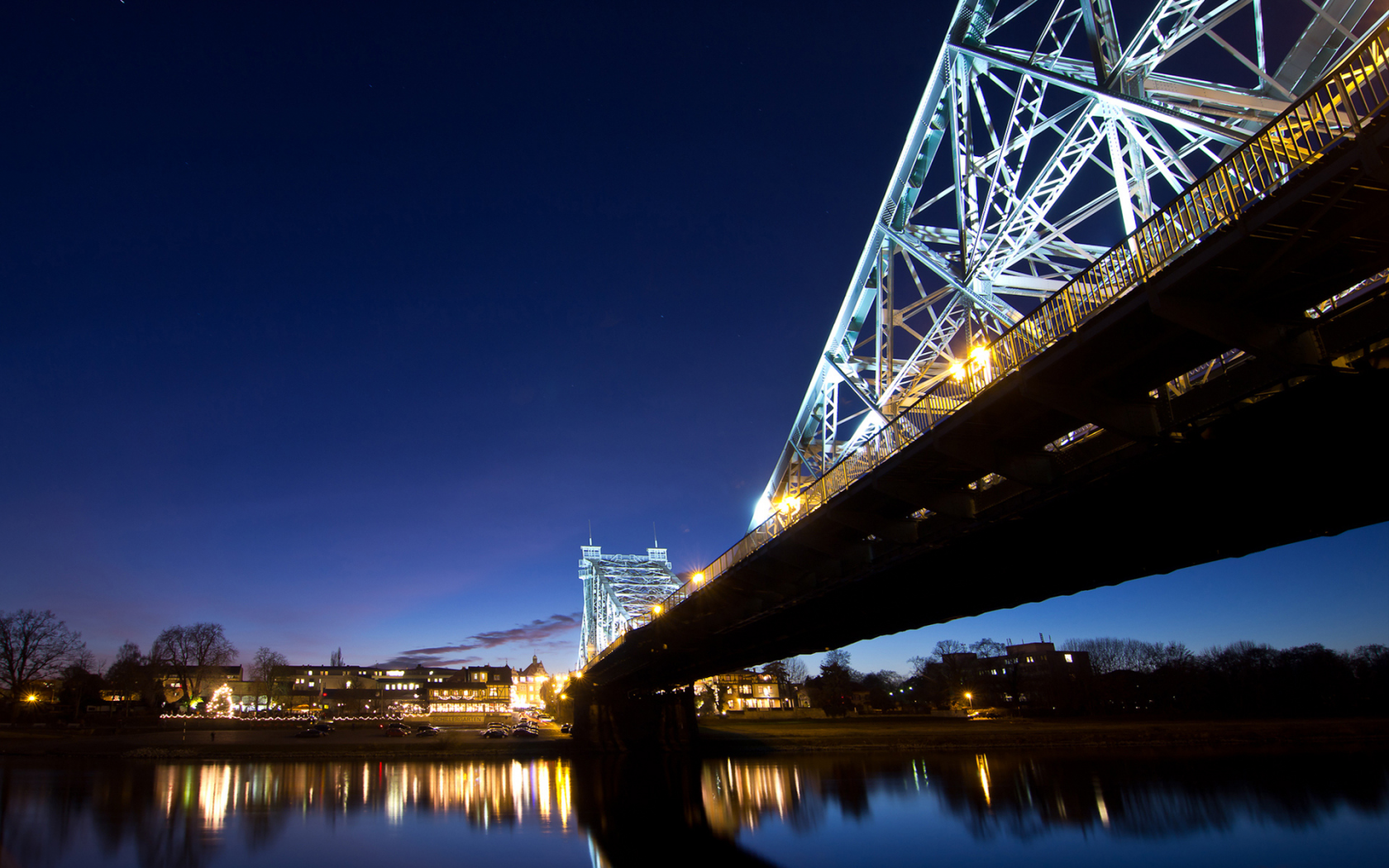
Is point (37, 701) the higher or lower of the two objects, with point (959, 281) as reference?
lower

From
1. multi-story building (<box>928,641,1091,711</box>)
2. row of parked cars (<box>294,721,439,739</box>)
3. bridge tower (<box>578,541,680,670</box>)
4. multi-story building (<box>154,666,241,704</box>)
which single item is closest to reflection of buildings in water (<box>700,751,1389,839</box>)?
row of parked cars (<box>294,721,439,739</box>)

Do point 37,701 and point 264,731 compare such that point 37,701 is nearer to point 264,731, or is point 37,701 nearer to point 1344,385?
point 264,731

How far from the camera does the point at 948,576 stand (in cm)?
2400

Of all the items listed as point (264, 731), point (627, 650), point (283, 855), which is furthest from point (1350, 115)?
point (264, 731)

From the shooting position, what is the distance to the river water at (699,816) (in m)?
24.5

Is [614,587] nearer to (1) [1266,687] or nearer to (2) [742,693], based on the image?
(2) [742,693]

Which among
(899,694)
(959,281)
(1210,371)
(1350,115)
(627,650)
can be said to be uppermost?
(959,281)

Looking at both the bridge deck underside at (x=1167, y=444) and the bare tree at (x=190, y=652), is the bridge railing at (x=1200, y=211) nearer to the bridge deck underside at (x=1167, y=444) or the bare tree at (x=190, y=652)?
the bridge deck underside at (x=1167, y=444)

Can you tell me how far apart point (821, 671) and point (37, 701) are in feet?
391

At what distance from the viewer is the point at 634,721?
225 feet

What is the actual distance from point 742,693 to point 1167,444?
154988mm

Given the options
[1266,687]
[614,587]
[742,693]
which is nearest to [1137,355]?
[1266,687]

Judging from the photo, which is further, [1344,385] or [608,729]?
[608,729]

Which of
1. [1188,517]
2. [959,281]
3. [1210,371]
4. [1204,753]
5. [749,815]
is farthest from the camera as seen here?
[1204,753]
